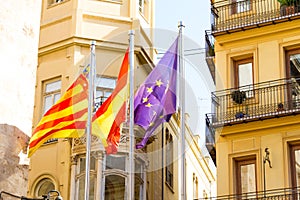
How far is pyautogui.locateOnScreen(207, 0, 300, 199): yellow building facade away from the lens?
86.6 ft

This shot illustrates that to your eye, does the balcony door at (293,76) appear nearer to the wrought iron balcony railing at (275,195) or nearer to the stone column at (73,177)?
the wrought iron balcony railing at (275,195)

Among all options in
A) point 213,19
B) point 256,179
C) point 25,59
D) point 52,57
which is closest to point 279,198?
point 256,179

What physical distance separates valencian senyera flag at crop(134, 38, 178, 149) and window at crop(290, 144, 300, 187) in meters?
4.28

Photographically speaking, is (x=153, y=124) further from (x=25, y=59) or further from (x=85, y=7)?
(x=85, y=7)

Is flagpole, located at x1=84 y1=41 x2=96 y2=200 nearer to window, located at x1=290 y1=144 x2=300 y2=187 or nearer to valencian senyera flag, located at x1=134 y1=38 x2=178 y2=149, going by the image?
valencian senyera flag, located at x1=134 y1=38 x2=178 y2=149

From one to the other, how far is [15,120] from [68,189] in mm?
11117

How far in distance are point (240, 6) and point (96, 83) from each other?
5990mm

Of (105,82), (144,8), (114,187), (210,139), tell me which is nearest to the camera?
(210,139)

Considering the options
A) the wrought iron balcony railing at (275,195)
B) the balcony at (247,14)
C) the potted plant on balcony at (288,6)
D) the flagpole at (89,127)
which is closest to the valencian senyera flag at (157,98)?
the flagpole at (89,127)

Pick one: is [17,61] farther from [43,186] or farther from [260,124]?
[43,186]

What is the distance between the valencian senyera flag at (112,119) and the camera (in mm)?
23797

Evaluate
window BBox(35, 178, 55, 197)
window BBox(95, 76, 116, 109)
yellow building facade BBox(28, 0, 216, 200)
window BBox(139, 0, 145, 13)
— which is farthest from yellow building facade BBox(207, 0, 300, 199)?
window BBox(35, 178, 55, 197)

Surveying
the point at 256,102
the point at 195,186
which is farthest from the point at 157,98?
the point at 195,186

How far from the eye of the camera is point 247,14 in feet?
94.4
